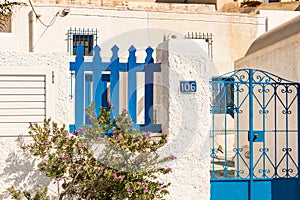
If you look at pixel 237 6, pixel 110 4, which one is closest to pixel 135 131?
pixel 110 4

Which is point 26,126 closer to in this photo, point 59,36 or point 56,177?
point 56,177

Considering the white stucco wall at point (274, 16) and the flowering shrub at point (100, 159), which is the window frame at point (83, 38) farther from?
the flowering shrub at point (100, 159)

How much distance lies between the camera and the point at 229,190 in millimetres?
6586

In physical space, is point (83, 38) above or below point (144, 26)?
below

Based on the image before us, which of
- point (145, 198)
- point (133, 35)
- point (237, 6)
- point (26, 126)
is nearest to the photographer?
point (145, 198)

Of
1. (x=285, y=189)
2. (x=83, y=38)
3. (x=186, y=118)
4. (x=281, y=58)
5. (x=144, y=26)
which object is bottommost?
(x=285, y=189)

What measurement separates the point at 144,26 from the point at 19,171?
Answer: 1283cm

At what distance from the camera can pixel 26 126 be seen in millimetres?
5746

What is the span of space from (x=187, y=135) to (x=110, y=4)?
46.2 feet

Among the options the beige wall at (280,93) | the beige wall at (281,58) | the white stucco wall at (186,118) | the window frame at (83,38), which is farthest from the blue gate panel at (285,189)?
the window frame at (83,38)

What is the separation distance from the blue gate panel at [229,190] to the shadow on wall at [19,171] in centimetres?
225

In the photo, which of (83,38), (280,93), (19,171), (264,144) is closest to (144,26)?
(83,38)

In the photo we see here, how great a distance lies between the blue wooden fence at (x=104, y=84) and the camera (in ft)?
19.4

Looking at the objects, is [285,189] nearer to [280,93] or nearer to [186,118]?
[280,93]
